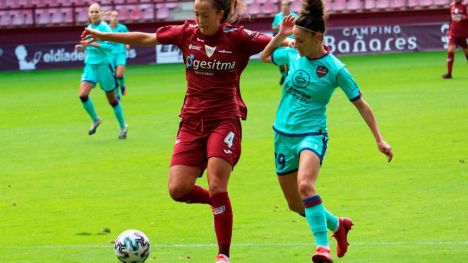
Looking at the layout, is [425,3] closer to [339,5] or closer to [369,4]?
[369,4]

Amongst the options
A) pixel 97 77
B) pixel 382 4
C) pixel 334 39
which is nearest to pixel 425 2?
pixel 382 4

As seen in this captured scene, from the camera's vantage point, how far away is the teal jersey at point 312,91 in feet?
29.2

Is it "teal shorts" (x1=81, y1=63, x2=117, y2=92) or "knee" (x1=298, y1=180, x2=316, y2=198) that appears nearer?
"knee" (x1=298, y1=180, x2=316, y2=198)

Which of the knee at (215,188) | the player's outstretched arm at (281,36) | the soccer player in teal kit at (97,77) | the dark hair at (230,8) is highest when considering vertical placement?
the dark hair at (230,8)

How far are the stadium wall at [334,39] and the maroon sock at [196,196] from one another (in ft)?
98.6

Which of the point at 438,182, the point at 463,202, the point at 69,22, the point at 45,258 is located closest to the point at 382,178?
the point at 438,182

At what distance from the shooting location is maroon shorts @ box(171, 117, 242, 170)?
8953 millimetres

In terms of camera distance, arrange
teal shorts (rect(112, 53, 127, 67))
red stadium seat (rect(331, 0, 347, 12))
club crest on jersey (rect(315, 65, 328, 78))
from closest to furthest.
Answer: club crest on jersey (rect(315, 65, 328, 78)), teal shorts (rect(112, 53, 127, 67)), red stadium seat (rect(331, 0, 347, 12))

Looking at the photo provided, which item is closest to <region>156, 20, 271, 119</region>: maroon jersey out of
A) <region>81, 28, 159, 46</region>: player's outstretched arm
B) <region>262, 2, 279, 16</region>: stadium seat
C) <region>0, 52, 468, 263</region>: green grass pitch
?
<region>81, 28, 159, 46</region>: player's outstretched arm

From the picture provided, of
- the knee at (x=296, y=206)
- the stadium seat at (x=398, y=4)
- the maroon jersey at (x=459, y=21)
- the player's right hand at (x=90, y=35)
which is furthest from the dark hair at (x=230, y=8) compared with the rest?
the stadium seat at (x=398, y=4)

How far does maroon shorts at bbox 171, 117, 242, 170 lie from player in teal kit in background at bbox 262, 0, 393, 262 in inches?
14.3

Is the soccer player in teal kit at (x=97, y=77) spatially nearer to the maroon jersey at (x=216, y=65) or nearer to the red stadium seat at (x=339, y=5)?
the maroon jersey at (x=216, y=65)

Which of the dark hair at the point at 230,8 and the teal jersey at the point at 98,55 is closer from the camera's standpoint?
the dark hair at the point at 230,8

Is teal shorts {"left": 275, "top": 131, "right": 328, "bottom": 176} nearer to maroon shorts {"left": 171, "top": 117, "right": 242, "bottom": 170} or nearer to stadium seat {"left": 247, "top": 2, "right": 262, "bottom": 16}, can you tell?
maroon shorts {"left": 171, "top": 117, "right": 242, "bottom": 170}
